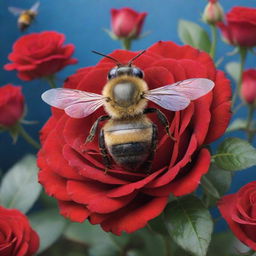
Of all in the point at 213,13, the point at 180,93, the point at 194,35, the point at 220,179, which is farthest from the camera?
the point at 194,35

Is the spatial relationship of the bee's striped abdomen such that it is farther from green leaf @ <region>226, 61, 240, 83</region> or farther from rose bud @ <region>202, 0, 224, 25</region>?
green leaf @ <region>226, 61, 240, 83</region>

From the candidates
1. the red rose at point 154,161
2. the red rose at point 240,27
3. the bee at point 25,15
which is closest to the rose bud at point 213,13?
the red rose at point 240,27

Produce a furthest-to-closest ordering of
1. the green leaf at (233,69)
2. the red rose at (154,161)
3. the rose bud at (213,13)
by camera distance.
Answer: the green leaf at (233,69), the rose bud at (213,13), the red rose at (154,161)

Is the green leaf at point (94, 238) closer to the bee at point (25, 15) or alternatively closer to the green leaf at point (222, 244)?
the green leaf at point (222, 244)

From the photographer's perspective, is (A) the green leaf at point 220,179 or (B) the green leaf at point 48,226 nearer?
(A) the green leaf at point 220,179

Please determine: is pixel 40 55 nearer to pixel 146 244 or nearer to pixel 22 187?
pixel 22 187

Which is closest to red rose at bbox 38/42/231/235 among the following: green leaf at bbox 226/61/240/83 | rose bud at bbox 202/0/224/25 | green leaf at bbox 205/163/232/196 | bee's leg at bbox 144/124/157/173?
bee's leg at bbox 144/124/157/173

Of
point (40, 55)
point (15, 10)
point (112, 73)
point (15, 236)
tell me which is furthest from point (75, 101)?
point (15, 10)
